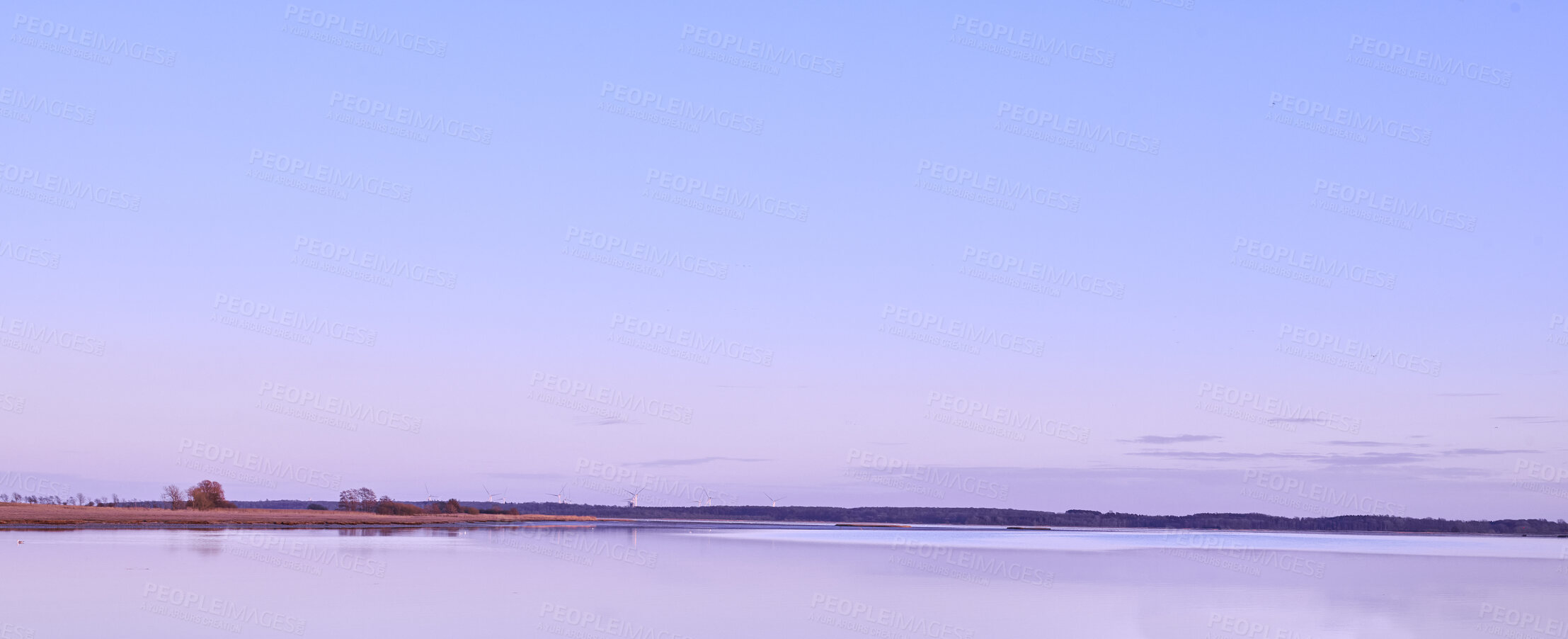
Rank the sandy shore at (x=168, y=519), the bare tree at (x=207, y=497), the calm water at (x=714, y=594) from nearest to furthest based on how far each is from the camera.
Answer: the calm water at (x=714, y=594)
the sandy shore at (x=168, y=519)
the bare tree at (x=207, y=497)

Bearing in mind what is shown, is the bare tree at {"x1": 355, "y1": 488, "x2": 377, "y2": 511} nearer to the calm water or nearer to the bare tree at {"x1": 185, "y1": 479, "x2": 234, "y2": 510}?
the bare tree at {"x1": 185, "y1": 479, "x2": 234, "y2": 510}

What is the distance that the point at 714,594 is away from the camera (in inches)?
1070

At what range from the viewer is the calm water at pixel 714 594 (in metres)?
20.6

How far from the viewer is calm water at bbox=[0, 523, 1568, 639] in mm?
20609

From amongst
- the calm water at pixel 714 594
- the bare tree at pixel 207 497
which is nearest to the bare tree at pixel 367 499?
the bare tree at pixel 207 497

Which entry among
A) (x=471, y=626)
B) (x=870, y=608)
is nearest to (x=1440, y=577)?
(x=870, y=608)

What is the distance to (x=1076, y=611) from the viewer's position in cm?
2469

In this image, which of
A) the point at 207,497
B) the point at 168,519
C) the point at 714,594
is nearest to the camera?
the point at 714,594

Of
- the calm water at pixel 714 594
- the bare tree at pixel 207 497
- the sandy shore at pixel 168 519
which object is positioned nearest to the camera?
the calm water at pixel 714 594

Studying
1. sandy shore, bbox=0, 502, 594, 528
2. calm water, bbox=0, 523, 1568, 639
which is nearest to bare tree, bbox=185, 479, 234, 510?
sandy shore, bbox=0, 502, 594, 528

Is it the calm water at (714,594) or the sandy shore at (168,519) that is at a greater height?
the sandy shore at (168,519)

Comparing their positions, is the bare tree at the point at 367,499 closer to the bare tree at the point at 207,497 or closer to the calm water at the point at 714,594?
the bare tree at the point at 207,497

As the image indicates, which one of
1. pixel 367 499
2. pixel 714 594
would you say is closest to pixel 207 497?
pixel 367 499

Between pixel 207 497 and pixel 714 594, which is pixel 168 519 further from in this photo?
pixel 714 594
